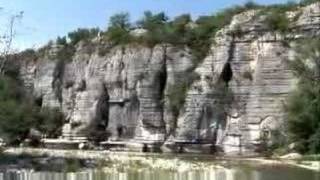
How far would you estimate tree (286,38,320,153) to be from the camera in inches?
1925

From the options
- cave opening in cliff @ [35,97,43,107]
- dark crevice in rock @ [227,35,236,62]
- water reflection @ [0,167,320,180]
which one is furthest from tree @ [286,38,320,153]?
cave opening in cliff @ [35,97,43,107]

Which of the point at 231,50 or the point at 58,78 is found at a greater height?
the point at 231,50

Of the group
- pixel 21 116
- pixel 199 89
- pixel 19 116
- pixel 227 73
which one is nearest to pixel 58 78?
pixel 21 116

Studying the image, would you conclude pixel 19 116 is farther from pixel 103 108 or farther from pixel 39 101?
pixel 103 108

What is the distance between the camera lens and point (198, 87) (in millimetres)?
58594

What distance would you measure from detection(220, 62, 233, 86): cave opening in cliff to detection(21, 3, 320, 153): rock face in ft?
0.27

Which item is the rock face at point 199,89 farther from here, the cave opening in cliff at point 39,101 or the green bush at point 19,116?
the cave opening in cliff at point 39,101

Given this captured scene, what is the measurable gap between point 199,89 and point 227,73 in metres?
2.66

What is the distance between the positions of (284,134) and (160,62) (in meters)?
15.3

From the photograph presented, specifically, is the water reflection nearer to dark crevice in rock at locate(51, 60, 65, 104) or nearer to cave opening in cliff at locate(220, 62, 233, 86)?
cave opening in cliff at locate(220, 62, 233, 86)

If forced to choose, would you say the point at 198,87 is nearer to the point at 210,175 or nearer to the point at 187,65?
the point at 187,65

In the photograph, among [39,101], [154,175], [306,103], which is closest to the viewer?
[154,175]

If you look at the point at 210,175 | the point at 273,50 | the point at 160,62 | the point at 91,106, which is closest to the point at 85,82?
the point at 91,106

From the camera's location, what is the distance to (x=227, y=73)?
58.2 meters
